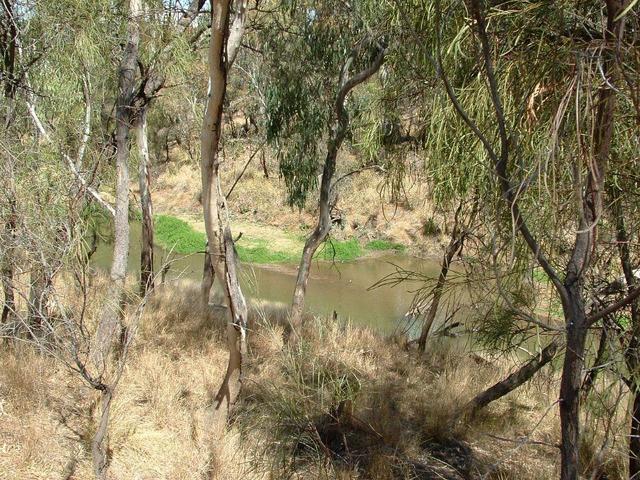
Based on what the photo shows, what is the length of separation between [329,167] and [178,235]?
1524 centimetres

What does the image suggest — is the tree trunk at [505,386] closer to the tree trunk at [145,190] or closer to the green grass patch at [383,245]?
the tree trunk at [145,190]

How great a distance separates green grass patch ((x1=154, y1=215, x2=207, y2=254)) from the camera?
67.7 feet

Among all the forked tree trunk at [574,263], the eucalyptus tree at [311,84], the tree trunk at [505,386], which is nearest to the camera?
the forked tree trunk at [574,263]

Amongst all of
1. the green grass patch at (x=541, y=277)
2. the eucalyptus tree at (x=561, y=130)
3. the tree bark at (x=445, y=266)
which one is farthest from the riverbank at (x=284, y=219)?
the eucalyptus tree at (x=561, y=130)

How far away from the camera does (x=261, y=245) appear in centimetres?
2152

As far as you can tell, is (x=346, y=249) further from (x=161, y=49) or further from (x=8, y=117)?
(x=8, y=117)

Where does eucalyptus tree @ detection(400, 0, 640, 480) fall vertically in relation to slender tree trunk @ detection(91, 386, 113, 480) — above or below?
above

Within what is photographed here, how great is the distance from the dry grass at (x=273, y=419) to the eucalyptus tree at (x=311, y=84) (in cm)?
168

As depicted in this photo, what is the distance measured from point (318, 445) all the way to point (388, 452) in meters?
0.70

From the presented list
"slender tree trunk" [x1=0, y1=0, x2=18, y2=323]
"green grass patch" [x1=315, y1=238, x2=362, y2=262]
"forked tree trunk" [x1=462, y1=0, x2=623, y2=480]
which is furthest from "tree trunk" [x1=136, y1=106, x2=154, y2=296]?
"green grass patch" [x1=315, y1=238, x2=362, y2=262]

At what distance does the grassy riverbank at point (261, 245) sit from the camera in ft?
67.5

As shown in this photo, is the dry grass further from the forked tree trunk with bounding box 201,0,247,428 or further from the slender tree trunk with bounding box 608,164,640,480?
the forked tree trunk with bounding box 201,0,247,428

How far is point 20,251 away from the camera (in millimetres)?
4184

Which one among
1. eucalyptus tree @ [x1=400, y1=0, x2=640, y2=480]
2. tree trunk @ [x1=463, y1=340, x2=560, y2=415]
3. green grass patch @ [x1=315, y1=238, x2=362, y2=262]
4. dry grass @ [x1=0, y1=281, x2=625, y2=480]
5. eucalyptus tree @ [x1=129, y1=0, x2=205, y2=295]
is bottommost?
green grass patch @ [x1=315, y1=238, x2=362, y2=262]
